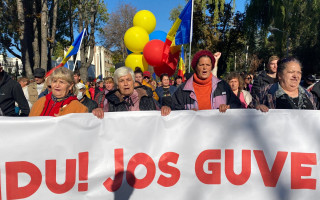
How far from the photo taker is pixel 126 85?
2953 mm

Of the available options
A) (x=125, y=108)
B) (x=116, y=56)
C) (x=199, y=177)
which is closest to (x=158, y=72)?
(x=125, y=108)

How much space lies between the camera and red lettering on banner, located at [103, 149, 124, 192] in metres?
2.47

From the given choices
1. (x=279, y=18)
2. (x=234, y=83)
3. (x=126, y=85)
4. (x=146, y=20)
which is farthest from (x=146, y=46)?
(x=279, y=18)

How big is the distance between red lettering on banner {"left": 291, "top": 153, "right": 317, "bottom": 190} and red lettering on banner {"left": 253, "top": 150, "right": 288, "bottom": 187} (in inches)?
3.7

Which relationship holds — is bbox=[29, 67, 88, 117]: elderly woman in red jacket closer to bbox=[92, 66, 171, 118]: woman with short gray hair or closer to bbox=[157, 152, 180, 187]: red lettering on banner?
bbox=[92, 66, 171, 118]: woman with short gray hair

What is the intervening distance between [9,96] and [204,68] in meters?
2.46

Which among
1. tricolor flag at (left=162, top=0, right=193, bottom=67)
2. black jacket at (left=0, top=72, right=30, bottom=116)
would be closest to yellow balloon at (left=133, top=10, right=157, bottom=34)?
tricolor flag at (left=162, top=0, right=193, bottom=67)

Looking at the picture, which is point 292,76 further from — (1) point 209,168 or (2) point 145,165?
(2) point 145,165

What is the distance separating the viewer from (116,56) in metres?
34.4

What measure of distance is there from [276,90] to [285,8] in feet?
54.2

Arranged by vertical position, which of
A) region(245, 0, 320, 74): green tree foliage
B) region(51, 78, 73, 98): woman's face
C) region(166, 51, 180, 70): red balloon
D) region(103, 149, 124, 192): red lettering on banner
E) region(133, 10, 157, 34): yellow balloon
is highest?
region(245, 0, 320, 74): green tree foliage

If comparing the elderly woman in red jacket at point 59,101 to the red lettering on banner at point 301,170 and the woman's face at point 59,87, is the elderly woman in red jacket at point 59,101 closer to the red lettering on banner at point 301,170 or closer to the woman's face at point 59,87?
the woman's face at point 59,87

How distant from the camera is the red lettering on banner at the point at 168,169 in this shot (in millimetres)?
Result: 2484

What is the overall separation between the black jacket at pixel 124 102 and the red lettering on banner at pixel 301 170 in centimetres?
142
